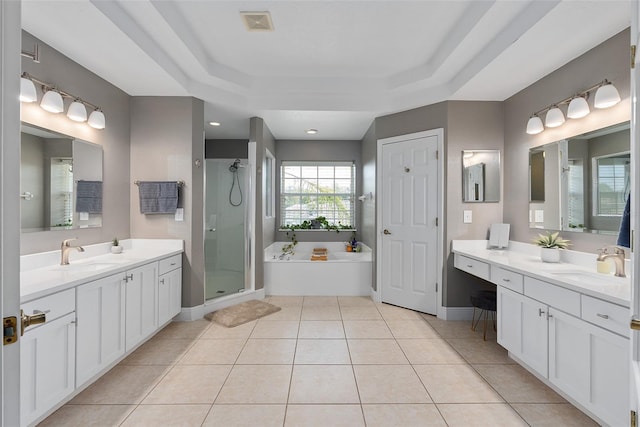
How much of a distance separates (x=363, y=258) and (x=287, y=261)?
115cm

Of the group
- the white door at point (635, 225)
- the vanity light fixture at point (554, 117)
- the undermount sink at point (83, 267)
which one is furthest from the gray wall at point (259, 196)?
the white door at point (635, 225)

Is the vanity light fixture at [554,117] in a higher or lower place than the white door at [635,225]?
higher

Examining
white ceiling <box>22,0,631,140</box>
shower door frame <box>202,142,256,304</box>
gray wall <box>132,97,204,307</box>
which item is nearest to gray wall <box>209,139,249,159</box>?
shower door frame <box>202,142,256,304</box>

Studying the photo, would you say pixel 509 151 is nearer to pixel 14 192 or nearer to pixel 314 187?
pixel 314 187

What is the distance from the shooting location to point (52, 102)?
7.64ft

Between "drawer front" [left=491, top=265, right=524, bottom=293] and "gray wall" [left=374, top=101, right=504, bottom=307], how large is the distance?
0.84 m

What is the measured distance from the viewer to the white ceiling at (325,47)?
2139 mm

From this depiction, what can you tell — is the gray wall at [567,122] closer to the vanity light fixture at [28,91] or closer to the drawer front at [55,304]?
the drawer front at [55,304]

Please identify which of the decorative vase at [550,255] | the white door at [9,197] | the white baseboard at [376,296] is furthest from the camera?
the white baseboard at [376,296]

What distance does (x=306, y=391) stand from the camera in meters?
2.14

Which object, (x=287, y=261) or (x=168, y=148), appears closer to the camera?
(x=168, y=148)

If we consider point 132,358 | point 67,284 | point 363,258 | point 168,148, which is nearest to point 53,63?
point 168,148

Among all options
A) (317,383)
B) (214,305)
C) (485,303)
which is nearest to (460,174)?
(485,303)

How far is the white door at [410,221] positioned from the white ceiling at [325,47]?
0.52 m
